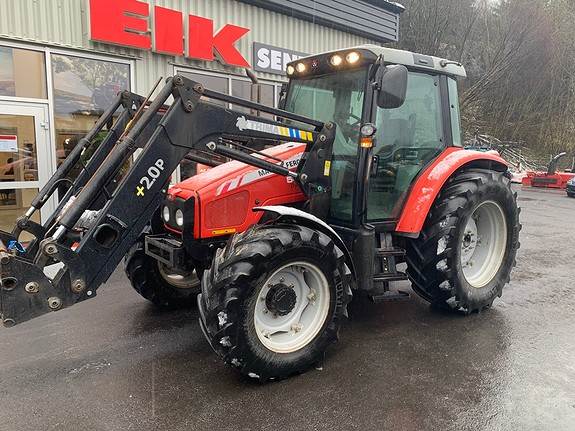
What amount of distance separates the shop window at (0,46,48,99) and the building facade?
0.5 inches

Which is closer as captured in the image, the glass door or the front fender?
the front fender

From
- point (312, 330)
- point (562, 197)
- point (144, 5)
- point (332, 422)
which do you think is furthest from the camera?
point (562, 197)

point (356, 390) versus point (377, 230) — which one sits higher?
point (377, 230)

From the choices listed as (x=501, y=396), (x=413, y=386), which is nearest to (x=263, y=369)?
(x=413, y=386)

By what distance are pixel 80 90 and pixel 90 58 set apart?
512mm

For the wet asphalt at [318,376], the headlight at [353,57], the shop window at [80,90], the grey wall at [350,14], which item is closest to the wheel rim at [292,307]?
the wet asphalt at [318,376]

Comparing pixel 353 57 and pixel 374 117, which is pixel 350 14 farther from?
pixel 374 117

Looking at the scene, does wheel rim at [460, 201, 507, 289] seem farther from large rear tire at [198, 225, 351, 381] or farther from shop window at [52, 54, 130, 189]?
shop window at [52, 54, 130, 189]

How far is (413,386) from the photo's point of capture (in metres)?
3.13

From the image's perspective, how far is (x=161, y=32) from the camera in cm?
766

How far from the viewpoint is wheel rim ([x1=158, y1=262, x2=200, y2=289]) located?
14.5ft

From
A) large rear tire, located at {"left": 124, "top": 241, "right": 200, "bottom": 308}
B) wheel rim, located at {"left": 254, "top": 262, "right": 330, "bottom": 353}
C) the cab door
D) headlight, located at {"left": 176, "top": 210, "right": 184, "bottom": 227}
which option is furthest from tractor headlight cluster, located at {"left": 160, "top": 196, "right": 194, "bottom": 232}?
the cab door

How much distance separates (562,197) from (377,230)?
13.8m

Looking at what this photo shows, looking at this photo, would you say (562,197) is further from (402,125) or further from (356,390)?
(356,390)
